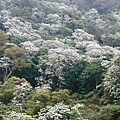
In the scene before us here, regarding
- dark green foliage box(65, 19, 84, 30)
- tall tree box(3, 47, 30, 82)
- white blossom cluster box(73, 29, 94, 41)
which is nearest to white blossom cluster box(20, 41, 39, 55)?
tall tree box(3, 47, 30, 82)

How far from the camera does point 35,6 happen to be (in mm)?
42562

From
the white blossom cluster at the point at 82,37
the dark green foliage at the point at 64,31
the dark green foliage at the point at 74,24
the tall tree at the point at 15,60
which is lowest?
the tall tree at the point at 15,60

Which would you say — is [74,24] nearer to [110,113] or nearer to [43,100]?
[43,100]

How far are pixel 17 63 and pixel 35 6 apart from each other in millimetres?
22693

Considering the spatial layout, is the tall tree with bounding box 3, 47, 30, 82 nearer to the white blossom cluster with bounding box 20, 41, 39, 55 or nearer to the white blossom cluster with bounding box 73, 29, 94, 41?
the white blossom cluster with bounding box 20, 41, 39, 55

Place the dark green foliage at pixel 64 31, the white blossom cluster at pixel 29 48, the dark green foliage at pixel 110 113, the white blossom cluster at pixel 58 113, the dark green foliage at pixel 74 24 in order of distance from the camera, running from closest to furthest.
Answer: the white blossom cluster at pixel 58 113
the dark green foliage at pixel 110 113
the white blossom cluster at pixel 29 48
the dark green foliage at pixel 64 31
the dark green foliage at pixel 74 24

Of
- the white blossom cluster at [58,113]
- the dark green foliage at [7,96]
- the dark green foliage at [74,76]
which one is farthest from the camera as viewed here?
the dark green foliage at [74,76]

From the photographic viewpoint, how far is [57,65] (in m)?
22.1

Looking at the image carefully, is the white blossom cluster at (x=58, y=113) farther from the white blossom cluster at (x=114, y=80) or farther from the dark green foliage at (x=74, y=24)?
the dark green foliage at (x=74, y=24)

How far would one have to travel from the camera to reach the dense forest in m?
12.6

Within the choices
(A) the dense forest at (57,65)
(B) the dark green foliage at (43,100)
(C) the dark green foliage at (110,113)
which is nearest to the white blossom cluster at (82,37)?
(A) the dense forest at (57,65)

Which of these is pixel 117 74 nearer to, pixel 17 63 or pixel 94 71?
pixel 94 71

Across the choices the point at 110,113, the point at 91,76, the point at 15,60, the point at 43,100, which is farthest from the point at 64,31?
the point at 110,113

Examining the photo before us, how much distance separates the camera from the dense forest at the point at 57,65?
12.6 m
